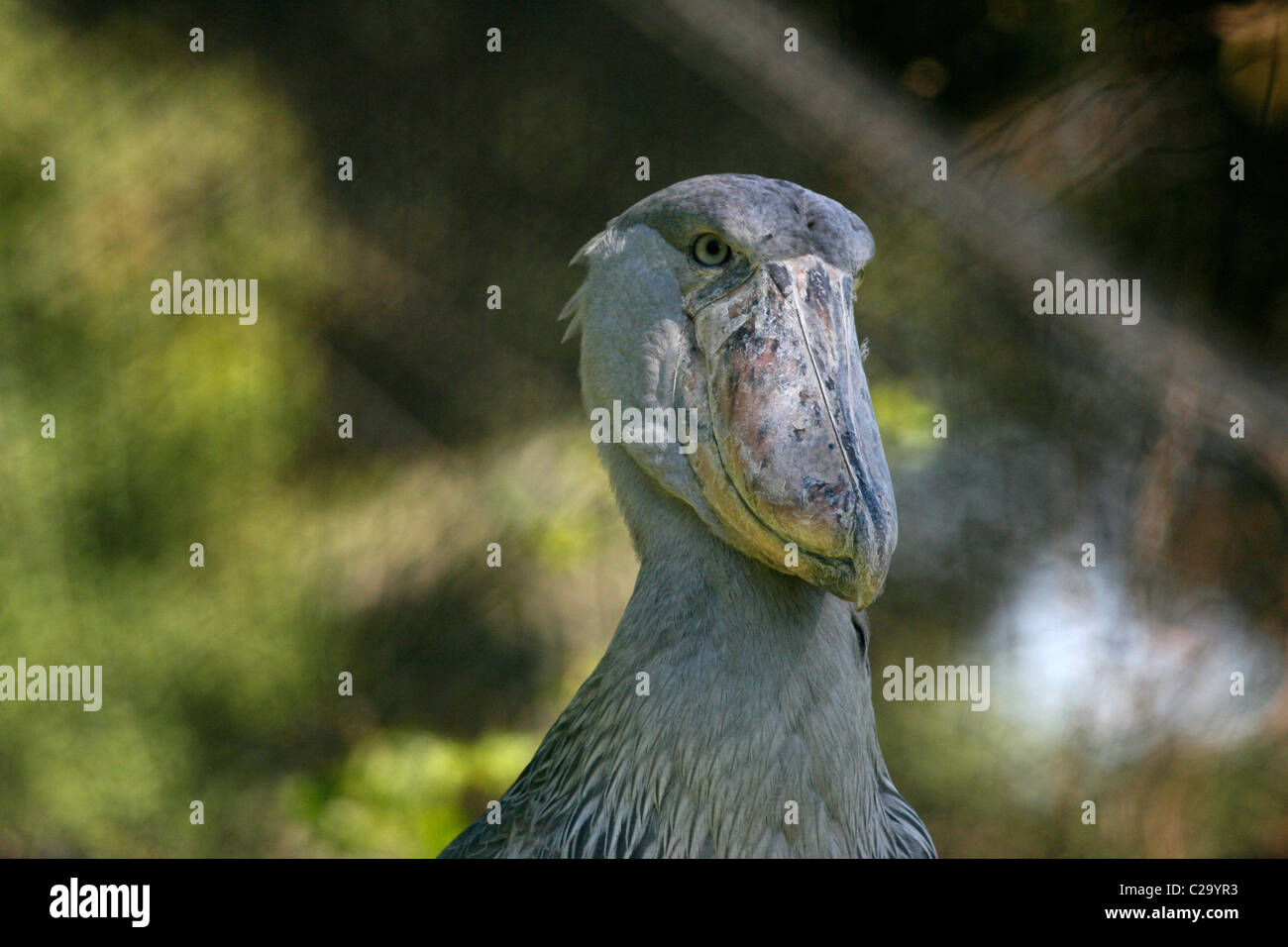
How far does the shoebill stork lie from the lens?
1.48 meters

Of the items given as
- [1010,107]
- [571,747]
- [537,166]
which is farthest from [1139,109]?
[571,747]

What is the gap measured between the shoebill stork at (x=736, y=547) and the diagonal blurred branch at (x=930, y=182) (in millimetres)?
1977

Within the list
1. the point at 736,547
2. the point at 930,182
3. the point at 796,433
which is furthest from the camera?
the point at 930,182

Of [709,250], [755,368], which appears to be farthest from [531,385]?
[755,368]

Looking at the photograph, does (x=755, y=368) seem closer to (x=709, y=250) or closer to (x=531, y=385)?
(x=709, y=250)

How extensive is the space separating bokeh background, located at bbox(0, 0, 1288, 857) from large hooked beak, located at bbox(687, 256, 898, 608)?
1.96 meters

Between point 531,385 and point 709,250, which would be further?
point 531,385

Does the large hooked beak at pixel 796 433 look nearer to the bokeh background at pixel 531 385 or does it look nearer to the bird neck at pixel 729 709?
the bird neck at pixel 729 709

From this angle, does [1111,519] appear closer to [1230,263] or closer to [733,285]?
[1230,263]

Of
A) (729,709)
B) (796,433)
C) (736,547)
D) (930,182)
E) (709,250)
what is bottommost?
(729,709)

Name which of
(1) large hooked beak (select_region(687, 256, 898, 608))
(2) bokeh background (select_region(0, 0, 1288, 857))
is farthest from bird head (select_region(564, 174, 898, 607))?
(2) bokeh background (select_region(0, 0, 1288, 857))

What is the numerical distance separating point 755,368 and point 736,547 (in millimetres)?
249

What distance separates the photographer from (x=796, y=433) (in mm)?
1463

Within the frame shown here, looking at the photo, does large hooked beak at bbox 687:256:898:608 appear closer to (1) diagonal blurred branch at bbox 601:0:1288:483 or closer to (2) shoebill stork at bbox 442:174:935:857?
(2) shoebill stork at bbox 442:174:935:857
